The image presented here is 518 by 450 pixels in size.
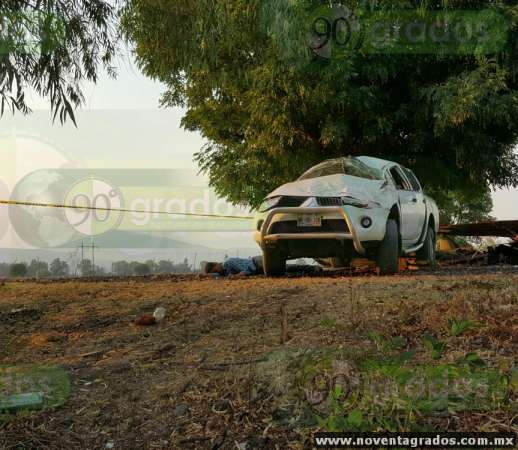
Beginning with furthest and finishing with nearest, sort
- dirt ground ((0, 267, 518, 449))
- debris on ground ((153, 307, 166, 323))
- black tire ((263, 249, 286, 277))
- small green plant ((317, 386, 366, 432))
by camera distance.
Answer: black tire ((263, 249, 286, 277)), debris on ground ((153, 307, 166, 323)), dirt ground ((0, 267, 518, 449)), small green plant ((317, 386, 366, 432))

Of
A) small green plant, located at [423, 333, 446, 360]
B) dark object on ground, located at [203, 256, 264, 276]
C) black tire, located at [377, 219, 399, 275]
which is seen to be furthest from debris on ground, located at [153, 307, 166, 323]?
dark object on ground, located at [203, 256, 264, 276]

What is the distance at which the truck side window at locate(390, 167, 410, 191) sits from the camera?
35.2 feet

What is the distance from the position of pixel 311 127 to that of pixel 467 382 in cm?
1421

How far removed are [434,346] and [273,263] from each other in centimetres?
600

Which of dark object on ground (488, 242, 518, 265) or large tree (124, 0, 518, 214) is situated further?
dark object on ground (488, 242, 518, 265)

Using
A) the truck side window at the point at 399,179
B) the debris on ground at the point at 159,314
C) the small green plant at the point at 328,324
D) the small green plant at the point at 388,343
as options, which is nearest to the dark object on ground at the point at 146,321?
the debris on ground at the point at 159,314

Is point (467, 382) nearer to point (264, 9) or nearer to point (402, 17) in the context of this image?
point (264, 9)

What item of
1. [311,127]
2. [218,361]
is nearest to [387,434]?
[218,361]

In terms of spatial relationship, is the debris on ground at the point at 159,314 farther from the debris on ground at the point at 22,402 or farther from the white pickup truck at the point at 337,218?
the white pickup truck at the point at 337,218

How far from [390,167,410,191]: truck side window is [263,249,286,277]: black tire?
8.48 ft

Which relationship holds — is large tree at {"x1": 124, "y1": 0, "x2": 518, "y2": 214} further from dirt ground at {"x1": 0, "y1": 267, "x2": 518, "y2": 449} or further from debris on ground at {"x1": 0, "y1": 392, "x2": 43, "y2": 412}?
debris on ground at {"x1": 0, "y1": 392, "x2": 43, "y2": 412}

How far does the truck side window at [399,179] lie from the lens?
1073 centimetres

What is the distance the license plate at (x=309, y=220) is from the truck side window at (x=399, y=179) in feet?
8.25

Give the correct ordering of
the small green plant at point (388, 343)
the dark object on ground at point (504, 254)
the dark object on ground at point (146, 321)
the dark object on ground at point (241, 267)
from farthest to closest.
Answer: the dark object on ground at point (504, 254)
the dark object on ground at point (241, 267)
the dark object on ground at point (146, 321)
the small green plant at point (388, 343)
